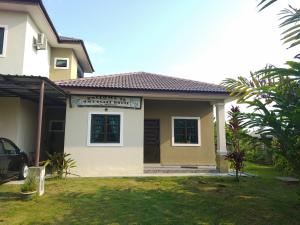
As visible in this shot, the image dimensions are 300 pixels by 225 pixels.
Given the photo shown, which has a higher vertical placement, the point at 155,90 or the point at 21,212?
the point at 155,90

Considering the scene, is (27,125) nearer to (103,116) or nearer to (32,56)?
(32,56)

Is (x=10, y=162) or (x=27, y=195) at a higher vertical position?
(x=10, y=162)

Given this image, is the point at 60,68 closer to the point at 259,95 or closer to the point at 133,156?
the point at 133,156

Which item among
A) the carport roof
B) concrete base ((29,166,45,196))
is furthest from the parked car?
the carport roof

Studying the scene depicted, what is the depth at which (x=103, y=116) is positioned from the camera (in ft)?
36.9

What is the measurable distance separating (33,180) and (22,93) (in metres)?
5.12

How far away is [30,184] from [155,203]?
11.8 ft

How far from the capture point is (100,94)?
Answer: 11031 millimetres

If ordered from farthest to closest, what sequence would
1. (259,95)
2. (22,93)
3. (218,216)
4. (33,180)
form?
(22,93)
(33,180)
(218,216)
(259,95)

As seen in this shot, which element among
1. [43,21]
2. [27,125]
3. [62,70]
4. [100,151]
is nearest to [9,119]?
[27,125]

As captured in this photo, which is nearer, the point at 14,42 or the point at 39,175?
the point at 39,175

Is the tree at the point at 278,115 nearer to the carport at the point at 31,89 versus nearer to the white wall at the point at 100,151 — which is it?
the carport at the point at 31,89

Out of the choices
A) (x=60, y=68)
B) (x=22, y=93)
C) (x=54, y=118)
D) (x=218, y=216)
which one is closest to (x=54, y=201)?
(x=218, y=216)

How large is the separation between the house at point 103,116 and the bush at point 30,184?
11.0 ft
